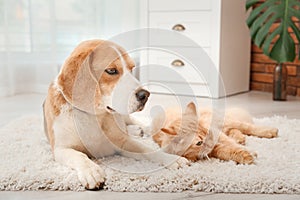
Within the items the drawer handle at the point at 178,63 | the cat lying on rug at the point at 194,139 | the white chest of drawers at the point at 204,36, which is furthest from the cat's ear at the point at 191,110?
the drawer handle at the point at 178,63

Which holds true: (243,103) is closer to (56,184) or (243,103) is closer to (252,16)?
(252,16)

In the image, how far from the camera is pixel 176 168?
126 cm

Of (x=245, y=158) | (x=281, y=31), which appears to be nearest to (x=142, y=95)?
(x=245, y=158)

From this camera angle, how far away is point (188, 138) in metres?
1.37

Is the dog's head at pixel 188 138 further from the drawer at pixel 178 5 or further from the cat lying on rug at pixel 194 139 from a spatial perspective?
the drawer at pixel 178 5

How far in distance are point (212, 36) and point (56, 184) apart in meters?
1.90

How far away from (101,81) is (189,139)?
34cm

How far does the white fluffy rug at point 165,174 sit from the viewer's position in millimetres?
1144

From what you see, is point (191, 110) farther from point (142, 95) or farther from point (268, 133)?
point (268, 133)

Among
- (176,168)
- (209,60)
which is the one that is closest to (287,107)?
(209,60)

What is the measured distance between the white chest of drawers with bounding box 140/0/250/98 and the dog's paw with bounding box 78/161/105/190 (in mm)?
1519

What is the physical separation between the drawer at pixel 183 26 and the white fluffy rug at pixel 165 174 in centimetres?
144

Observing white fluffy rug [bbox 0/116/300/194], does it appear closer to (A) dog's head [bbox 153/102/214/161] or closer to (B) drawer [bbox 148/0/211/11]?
(A) dog's head [bbox 153/102/214/161]

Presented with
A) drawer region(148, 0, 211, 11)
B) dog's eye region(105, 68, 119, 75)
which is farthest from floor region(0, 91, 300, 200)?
drawer region(148, 0, 211, 11)
